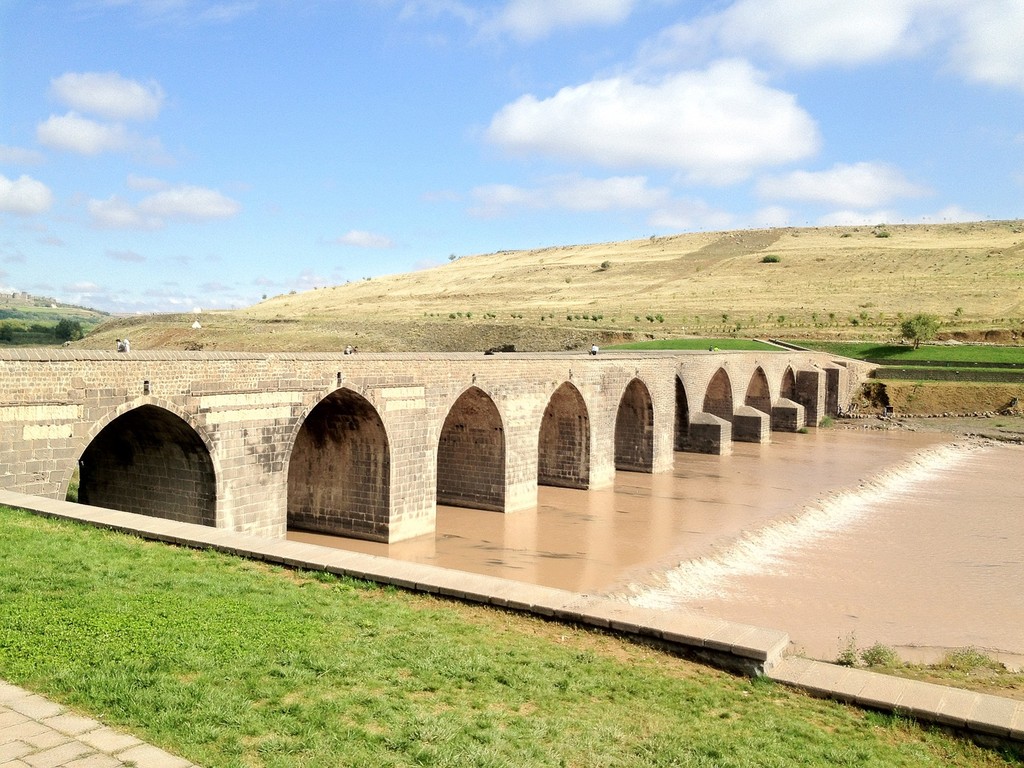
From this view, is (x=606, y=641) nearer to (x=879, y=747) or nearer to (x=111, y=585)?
(x=879, y=747)

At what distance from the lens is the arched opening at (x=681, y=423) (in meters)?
31.9

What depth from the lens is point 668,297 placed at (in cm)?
7512

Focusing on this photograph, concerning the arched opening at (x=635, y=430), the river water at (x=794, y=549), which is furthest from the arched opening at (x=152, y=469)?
the arched opening at (x=635, y=430)

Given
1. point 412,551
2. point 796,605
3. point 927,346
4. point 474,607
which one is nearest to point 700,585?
point 796,605

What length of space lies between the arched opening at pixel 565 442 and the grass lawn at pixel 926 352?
103ft

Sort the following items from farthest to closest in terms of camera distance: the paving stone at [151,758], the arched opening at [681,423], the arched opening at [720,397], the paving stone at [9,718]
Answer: the arched opening at [720,397] < the arched opening at [681,423] < the paving stone at [9,718] < the paving stone at [151,758]

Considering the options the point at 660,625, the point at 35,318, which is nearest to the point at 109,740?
the point at 660,625

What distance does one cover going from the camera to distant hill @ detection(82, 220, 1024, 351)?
54219 mm

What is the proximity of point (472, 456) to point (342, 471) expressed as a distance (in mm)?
4366

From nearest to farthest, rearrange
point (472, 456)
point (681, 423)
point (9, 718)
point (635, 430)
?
point (9, 718) → point (472, 456) → point (635, 430) → point (681, 423)

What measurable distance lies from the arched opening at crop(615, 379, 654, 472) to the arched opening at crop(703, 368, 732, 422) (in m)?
8.30

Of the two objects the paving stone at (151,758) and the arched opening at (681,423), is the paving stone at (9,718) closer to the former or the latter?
the paving stone at (151,758)

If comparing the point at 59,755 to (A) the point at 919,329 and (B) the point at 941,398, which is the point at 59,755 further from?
(A) the point at 919,329

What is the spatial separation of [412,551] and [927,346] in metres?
43.1
